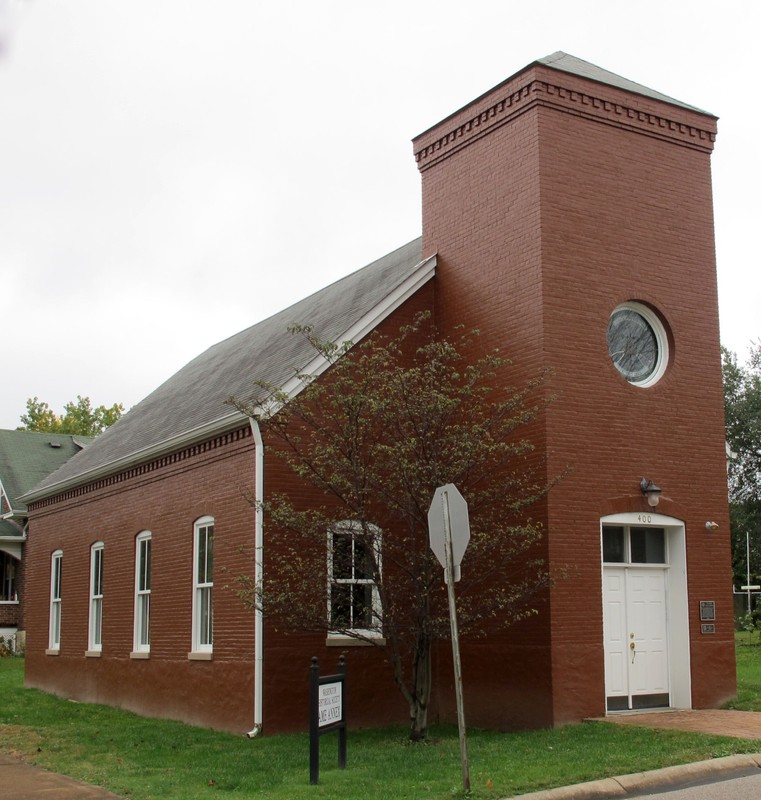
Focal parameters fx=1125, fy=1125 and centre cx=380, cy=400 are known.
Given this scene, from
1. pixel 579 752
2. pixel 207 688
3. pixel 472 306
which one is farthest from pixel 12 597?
pixel 579 752

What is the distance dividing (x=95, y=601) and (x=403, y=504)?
11.4m

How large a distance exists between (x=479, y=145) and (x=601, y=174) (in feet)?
6.63

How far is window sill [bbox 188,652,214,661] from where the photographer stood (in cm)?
1736

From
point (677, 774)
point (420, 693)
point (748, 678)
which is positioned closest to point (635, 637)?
point (420, 693)

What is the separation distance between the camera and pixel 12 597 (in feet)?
124

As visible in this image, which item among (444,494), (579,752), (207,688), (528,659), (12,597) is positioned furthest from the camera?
(12,597)

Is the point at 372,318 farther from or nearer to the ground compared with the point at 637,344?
farther from the ground

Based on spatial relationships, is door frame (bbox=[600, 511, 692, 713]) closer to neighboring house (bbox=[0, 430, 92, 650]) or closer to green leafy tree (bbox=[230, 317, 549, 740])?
green leafy tree (bbox=[230, 317, 549, 740])

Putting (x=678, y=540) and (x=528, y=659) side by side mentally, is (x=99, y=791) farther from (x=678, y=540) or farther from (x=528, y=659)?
(x=678, y=540)

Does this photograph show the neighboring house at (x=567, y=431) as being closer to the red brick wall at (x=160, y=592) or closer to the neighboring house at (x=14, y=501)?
the red brick wall at (x=160, y=592)

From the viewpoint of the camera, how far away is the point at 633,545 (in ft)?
53.4

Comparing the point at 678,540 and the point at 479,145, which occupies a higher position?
the point at 479,145

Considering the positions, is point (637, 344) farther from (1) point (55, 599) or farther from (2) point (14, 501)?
(2) point (14, 501)

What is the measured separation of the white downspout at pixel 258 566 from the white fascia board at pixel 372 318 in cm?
54
